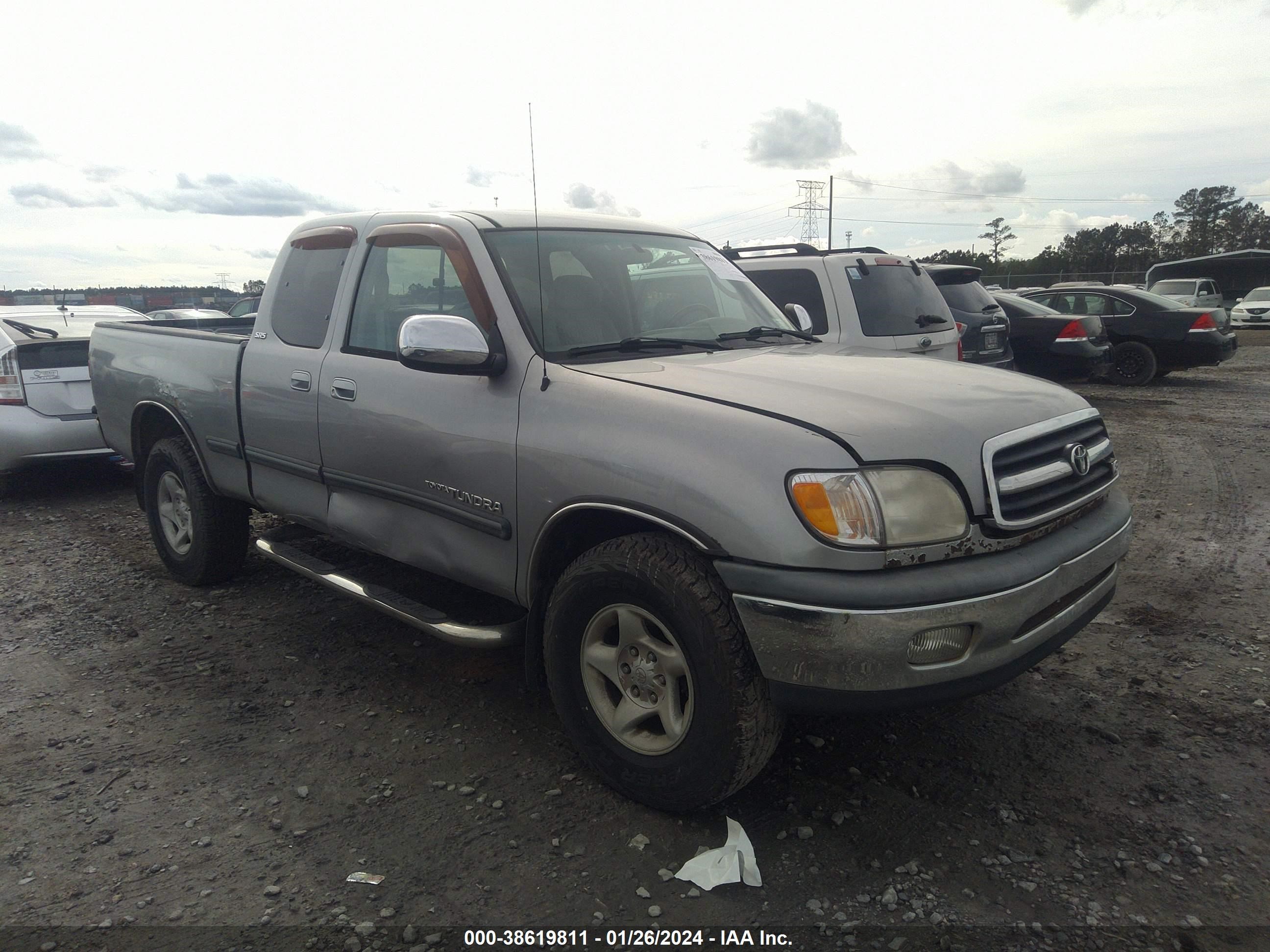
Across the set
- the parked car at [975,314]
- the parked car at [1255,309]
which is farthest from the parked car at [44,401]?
the parked car at [1255,309]

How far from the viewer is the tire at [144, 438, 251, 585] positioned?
190 inches

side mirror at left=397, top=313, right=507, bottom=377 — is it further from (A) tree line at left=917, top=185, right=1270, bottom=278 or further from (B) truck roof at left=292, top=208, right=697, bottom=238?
(A) tree line at left=917, top=185, right=1270, bottom=278

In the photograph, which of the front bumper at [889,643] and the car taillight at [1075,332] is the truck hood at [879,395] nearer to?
the front bumper at [889,643]

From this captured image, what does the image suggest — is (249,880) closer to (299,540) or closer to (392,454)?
(392,454)

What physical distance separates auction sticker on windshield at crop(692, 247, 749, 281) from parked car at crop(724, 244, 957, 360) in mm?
2740

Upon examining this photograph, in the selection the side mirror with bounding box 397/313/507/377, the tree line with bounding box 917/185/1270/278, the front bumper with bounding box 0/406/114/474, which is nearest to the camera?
the side mirror with bounding box 397/313/507/377

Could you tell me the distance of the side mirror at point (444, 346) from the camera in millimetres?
2975

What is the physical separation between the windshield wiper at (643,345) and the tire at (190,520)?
2.70 meters

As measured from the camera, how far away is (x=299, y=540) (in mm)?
4723

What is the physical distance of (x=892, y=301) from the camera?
7.24 meters

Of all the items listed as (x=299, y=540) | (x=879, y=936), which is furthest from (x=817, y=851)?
(x=299, y=540)

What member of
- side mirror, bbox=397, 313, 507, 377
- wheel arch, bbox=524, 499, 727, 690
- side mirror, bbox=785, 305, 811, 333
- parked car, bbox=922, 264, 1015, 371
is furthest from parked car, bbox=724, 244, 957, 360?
wheel arch, bbox=524, 499, 727, 690

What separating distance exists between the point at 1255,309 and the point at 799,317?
26358 mm

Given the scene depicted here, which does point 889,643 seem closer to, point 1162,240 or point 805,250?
point 805,250
